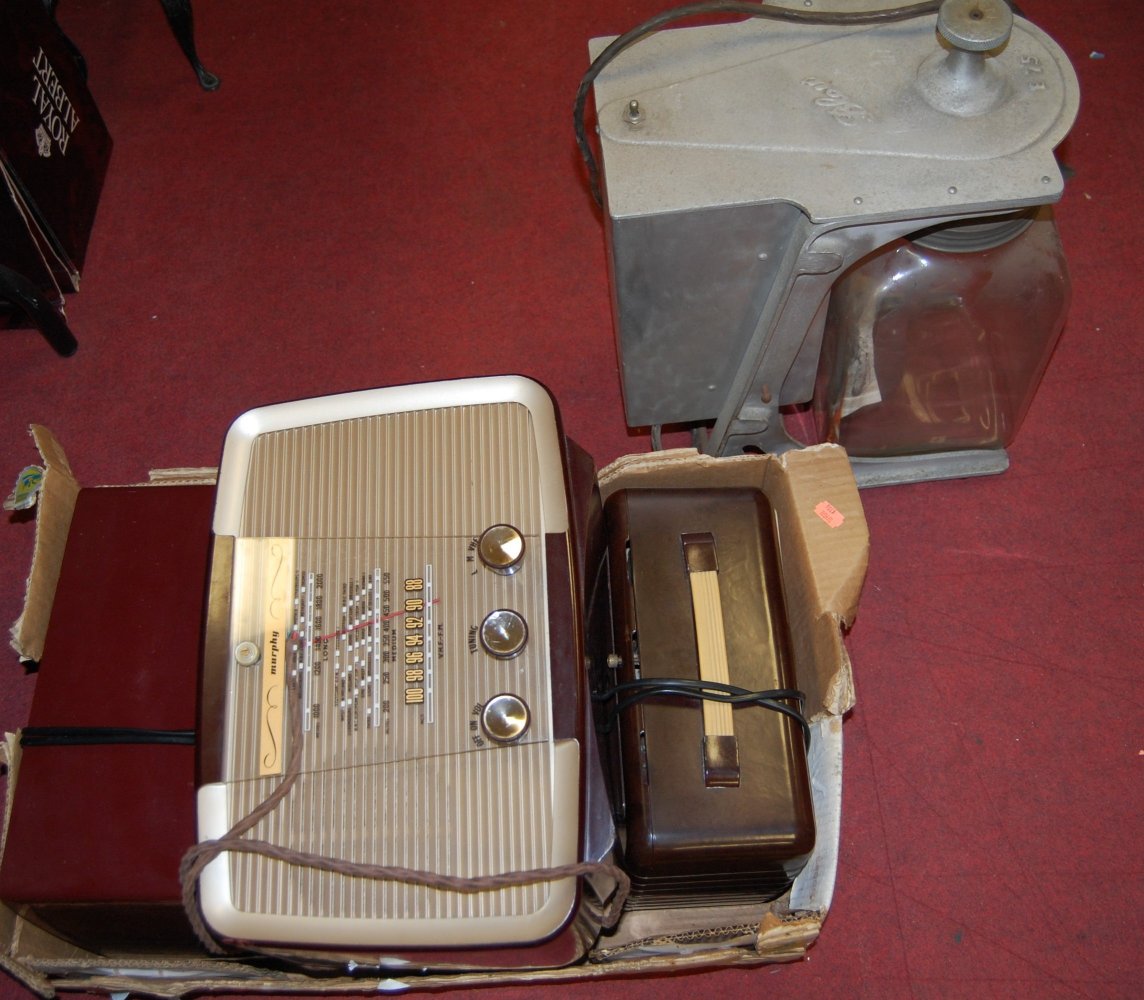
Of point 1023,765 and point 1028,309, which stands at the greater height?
point 1028,309

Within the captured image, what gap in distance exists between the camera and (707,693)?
3.22 feet

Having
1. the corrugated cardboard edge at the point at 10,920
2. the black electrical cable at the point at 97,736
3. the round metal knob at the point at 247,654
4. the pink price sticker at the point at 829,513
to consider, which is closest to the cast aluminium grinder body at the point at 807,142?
the pink price sticker at the point at 829,513

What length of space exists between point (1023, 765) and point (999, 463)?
44cm

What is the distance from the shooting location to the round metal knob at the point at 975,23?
933 mm

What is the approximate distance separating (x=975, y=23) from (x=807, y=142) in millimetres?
176

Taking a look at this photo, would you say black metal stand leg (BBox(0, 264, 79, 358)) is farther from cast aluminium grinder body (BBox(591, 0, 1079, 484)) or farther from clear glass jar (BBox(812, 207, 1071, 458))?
clear glass jar (BBox(812, 207, 1071, 458))

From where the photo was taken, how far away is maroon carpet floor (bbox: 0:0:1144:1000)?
1.31 metres

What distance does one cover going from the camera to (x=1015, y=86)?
3.34 feet

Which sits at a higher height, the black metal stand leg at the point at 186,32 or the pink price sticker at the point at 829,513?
the black metal stand leg at the point at 186,32

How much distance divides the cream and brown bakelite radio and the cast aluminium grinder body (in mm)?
250

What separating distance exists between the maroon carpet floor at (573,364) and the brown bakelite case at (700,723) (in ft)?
1.31

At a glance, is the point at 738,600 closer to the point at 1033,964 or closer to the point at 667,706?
the point at 667,706

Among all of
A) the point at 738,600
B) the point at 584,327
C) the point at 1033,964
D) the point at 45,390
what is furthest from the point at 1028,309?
the point at 45,390

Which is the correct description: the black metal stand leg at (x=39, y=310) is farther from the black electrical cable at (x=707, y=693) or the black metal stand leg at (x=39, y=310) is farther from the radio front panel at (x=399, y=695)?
the black electrical cable at (x=707, y=693)
